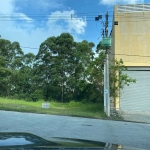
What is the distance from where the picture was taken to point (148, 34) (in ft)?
89.6

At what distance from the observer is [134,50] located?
90.1 feet

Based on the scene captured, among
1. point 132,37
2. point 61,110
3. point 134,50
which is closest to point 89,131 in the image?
point 61,110

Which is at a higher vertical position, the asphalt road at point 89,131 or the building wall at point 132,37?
the building wall at point 132,37

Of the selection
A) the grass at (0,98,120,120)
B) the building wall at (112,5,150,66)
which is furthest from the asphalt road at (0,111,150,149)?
the building wall at (112,5,150,66)

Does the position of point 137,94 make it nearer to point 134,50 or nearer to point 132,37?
point 134,50

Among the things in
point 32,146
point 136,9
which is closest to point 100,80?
point 136,9

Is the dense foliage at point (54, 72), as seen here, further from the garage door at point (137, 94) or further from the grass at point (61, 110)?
the garage door at point (137, 94)

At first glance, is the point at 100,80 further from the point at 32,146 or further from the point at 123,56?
the point at 32,146

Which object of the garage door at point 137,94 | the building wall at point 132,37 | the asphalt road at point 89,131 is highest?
the building wall at point 132,37

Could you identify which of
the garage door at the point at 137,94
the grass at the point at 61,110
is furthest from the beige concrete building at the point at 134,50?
the grass at the point at 61,110

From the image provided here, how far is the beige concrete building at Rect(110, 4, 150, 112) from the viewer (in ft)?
87.9

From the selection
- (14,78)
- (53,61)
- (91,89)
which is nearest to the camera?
(91,89)

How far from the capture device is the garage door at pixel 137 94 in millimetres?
26703

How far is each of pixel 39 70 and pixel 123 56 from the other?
20.2 m
